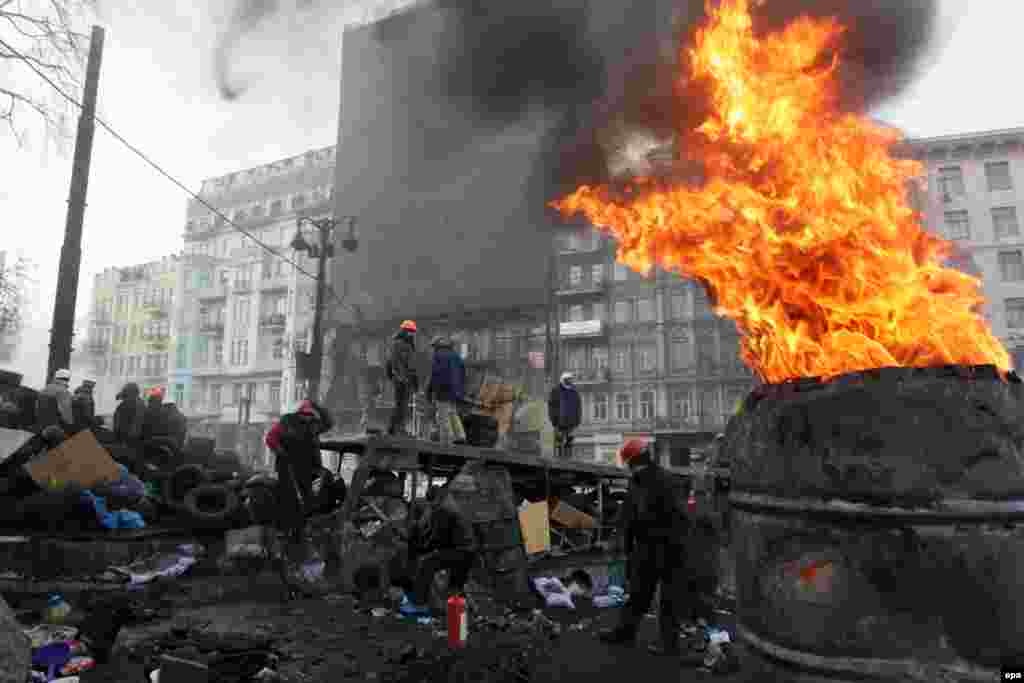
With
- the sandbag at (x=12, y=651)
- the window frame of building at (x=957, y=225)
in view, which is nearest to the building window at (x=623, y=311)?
the window frame of building at (x=957, y=225)

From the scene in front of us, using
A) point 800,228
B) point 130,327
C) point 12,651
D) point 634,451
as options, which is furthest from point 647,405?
point 130,327

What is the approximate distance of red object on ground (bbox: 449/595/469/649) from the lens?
18.1 feet

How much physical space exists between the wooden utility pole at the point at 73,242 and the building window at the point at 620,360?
35.5 m

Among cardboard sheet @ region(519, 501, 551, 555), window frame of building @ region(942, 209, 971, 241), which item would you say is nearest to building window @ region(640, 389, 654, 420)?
window frame of building @ region(942, 209, 971, 241)

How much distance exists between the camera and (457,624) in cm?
557

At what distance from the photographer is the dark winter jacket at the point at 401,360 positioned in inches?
358

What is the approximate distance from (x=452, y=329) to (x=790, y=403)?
34.2 meters

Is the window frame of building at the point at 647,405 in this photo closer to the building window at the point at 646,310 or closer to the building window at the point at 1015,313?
the building window at the point at 646,310

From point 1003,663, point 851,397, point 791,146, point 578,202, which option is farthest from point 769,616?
point 578,202

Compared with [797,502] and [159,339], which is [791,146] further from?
[159,339]

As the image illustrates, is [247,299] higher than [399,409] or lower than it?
higher

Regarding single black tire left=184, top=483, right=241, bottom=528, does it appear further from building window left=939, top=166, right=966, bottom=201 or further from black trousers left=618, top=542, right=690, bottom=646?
building window left=939, top=166, right=966, bottom=201

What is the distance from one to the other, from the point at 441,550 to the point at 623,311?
1548 inches

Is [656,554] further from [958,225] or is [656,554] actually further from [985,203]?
[985,203]
